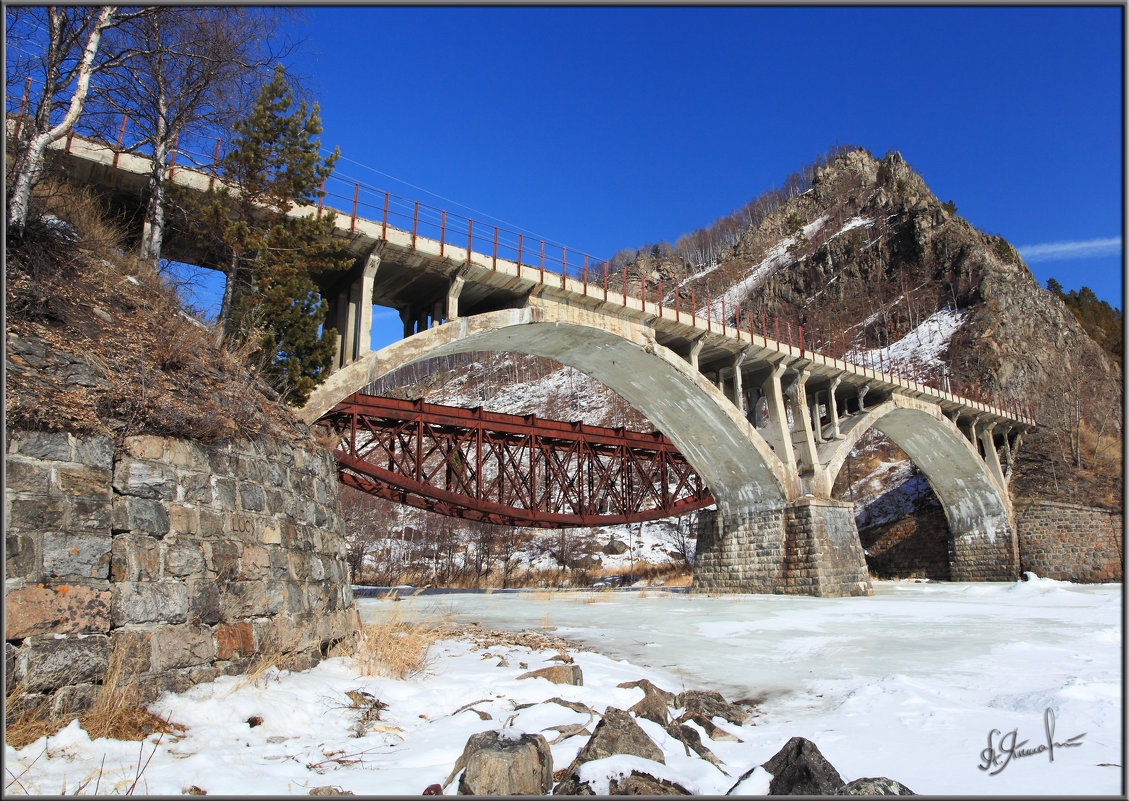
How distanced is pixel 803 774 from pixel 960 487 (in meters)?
32.7

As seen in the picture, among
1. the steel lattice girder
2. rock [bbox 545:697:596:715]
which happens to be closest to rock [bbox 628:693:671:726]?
rock [bbox 545:697:596:715]

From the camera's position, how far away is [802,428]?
21.5 metres

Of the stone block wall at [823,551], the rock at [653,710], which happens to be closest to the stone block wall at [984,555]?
the stone block wall at [823,551]

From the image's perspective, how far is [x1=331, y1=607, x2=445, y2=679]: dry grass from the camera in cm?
564

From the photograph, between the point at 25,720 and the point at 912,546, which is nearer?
the point at 25,720

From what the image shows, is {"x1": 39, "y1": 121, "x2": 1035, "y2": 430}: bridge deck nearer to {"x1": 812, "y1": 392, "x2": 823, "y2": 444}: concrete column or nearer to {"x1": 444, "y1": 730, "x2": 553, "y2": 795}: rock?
{"x1": 812, "y1": 392, "x2": 823, "y2": 444}: concrete column

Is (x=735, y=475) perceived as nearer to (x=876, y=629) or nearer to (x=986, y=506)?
(x=876, y=629)

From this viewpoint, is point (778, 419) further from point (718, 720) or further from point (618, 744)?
point (618, 744)

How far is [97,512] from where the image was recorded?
4.42m

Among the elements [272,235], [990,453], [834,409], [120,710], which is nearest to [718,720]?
[120,710]

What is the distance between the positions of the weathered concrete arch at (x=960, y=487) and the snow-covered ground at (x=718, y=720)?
20.3 m

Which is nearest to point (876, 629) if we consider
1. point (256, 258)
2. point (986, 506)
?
point (256, 258)

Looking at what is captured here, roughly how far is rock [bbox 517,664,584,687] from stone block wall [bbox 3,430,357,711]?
1.98 m

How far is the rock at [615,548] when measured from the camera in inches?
1502
